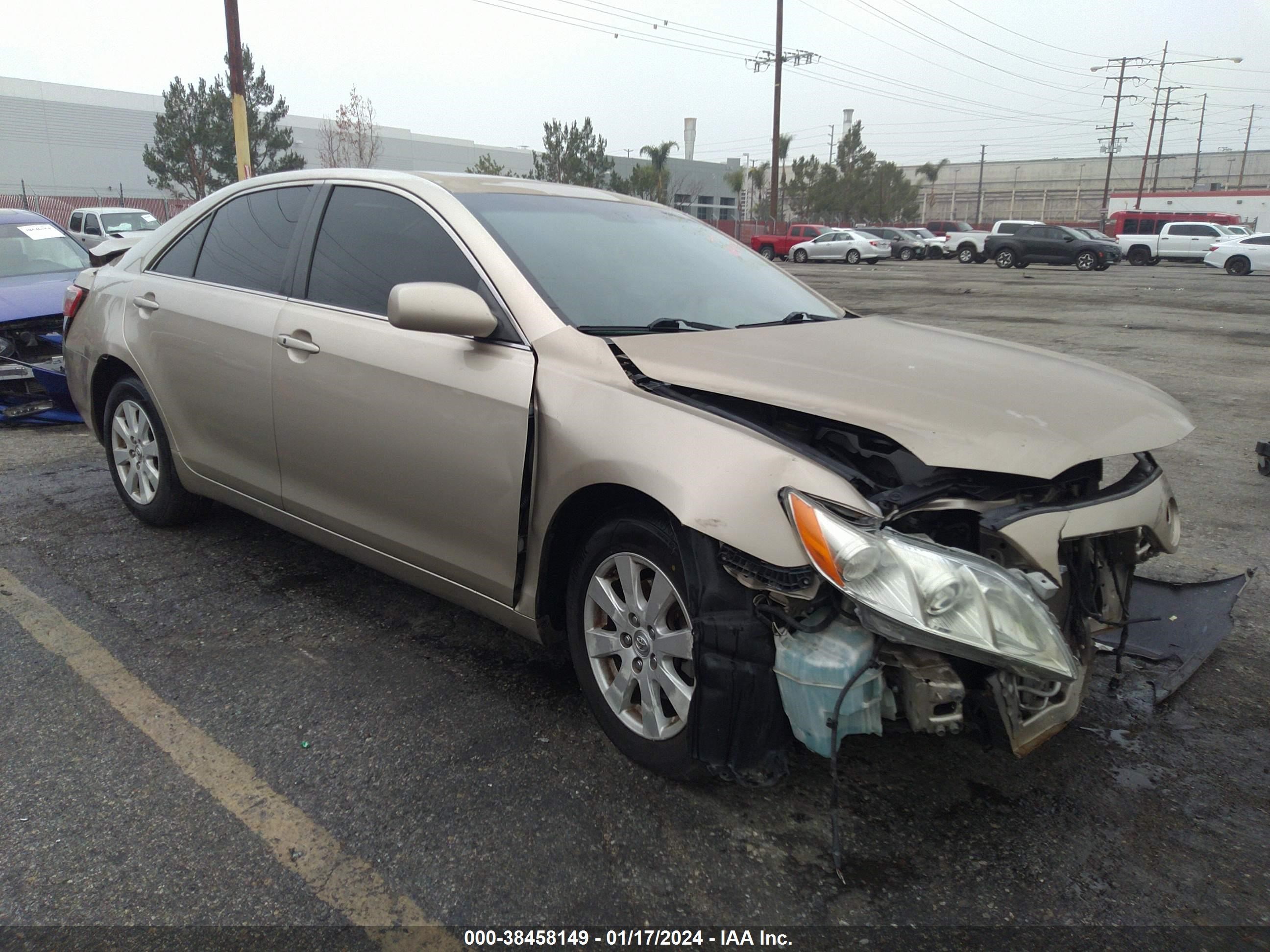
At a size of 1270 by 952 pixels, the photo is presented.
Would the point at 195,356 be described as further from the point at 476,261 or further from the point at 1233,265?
the point at 1233,265

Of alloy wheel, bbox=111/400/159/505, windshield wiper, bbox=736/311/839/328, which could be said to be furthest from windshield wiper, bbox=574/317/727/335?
alloy wheel, bbox=111/400/159/505

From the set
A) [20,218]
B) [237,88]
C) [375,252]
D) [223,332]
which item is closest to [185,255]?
[223,332]

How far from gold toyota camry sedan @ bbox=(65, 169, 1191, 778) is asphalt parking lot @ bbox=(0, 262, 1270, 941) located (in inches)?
11.6

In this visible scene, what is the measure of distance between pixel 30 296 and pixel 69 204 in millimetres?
34647

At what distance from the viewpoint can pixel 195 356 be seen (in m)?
3.98

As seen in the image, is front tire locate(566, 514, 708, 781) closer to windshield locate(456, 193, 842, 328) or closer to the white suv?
windshield locate(456, 193, 842, 328)

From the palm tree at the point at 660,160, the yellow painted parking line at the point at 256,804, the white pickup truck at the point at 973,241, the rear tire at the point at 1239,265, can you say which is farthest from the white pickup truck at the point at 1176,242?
the yellow painted parking line at the point at 256,804

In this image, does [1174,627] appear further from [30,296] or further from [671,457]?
[30,296]

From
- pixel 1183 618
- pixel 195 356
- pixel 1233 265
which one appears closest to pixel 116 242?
pixel 195 356

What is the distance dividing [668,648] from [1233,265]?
118 ft

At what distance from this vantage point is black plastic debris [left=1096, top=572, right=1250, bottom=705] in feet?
9.70

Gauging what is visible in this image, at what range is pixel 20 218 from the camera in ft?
28.9

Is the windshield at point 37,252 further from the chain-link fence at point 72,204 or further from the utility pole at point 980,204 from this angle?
the utility pole at point 980,204

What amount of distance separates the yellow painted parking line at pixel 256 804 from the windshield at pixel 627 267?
1622 mm
